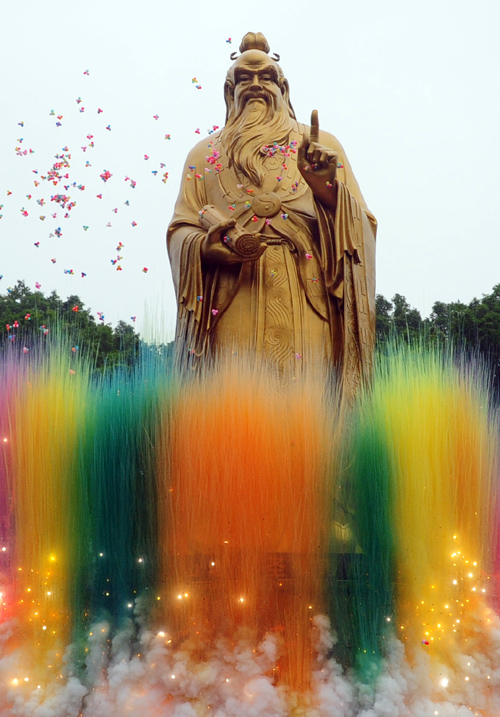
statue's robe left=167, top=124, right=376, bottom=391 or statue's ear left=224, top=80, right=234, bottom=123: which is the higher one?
statue's ear left=224, top=80, right=234, bottom=123

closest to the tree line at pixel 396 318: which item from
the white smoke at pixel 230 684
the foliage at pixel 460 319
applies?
the foliage at pixel 460 319

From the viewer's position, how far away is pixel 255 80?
695 centimetres

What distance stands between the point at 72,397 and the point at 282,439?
4.30ft

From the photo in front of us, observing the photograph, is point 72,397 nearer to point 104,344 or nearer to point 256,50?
point 256,50

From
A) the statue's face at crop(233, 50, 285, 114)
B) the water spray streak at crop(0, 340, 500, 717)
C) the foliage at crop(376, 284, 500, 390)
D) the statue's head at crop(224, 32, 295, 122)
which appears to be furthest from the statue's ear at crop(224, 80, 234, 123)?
the foliage at crop(376, 284, 500, 390)

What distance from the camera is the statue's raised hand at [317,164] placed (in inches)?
235

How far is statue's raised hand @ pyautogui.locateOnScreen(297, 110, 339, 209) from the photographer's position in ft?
19.6

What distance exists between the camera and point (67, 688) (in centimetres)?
452

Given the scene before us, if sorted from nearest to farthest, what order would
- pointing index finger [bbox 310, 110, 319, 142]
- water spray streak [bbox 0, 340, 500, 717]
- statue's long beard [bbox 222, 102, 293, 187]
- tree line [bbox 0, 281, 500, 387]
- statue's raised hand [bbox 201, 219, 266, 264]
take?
1. water spray streak [bbox 0, 340, 500, 717]
2. pointing index finger [bbox 310, 110, 319, 142]
3. statue's raised hand [bbox 201, 219, 266, 264]
4. statue's long beard [bbox 222, 102, 293, 187]
5. tree line [bbox 0, 281, 500, 387]

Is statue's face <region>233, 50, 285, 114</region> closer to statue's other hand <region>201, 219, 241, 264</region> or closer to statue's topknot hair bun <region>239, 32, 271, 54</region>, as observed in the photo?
statue's topknot hair bun <region>239, 32, 271, 54</region>

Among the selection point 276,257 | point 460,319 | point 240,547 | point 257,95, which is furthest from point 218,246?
point 460,319

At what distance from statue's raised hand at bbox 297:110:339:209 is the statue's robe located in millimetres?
101

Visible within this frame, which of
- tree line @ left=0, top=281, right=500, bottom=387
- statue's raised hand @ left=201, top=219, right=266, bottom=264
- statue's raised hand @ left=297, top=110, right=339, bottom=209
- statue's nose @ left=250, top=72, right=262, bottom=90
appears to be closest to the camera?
statue's raised hand @ left=297, top=110, right=339, bottom=209

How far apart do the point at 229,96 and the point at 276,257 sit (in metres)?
1.65
